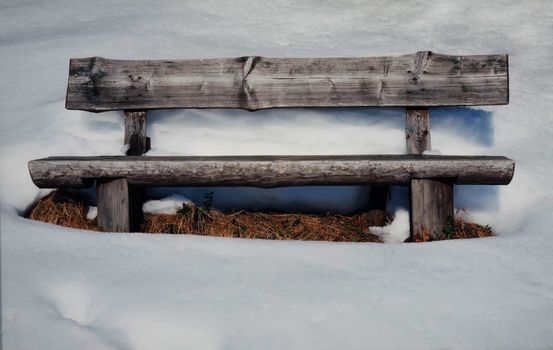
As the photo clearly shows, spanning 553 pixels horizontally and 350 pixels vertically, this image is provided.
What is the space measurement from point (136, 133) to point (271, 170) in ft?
4.47

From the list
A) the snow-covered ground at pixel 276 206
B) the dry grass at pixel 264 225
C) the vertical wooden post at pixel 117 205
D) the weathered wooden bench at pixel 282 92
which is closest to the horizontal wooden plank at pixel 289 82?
the weathered wooden bench at pixel 282 92

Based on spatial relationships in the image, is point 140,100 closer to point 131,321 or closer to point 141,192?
point 141,192

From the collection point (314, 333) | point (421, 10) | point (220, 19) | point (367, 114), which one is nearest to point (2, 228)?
point (314, 333)

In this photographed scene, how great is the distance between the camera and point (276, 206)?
4914 mm

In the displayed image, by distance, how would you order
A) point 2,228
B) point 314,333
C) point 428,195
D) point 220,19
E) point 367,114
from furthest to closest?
point 220,19 < point 367,114 < point 428,195 < point 2,228 < point 314,333

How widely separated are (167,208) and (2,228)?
128cm

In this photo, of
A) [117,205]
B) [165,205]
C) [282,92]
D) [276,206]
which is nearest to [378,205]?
[276,206]

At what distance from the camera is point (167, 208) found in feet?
15.7

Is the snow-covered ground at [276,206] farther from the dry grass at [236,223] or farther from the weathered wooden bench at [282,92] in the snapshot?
the weathered wooden bench at [282,92]

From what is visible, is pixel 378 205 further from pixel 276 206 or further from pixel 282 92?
pixel 282 92

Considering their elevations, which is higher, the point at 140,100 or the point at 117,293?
the point at 140,100

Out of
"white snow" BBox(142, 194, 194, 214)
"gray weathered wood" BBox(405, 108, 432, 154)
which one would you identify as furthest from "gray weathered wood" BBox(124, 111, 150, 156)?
"gray weathered wood" BBox(405, 108, 432, 154)

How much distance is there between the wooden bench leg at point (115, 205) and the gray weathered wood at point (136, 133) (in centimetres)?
54

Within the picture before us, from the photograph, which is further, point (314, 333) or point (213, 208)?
point (213, 208)
